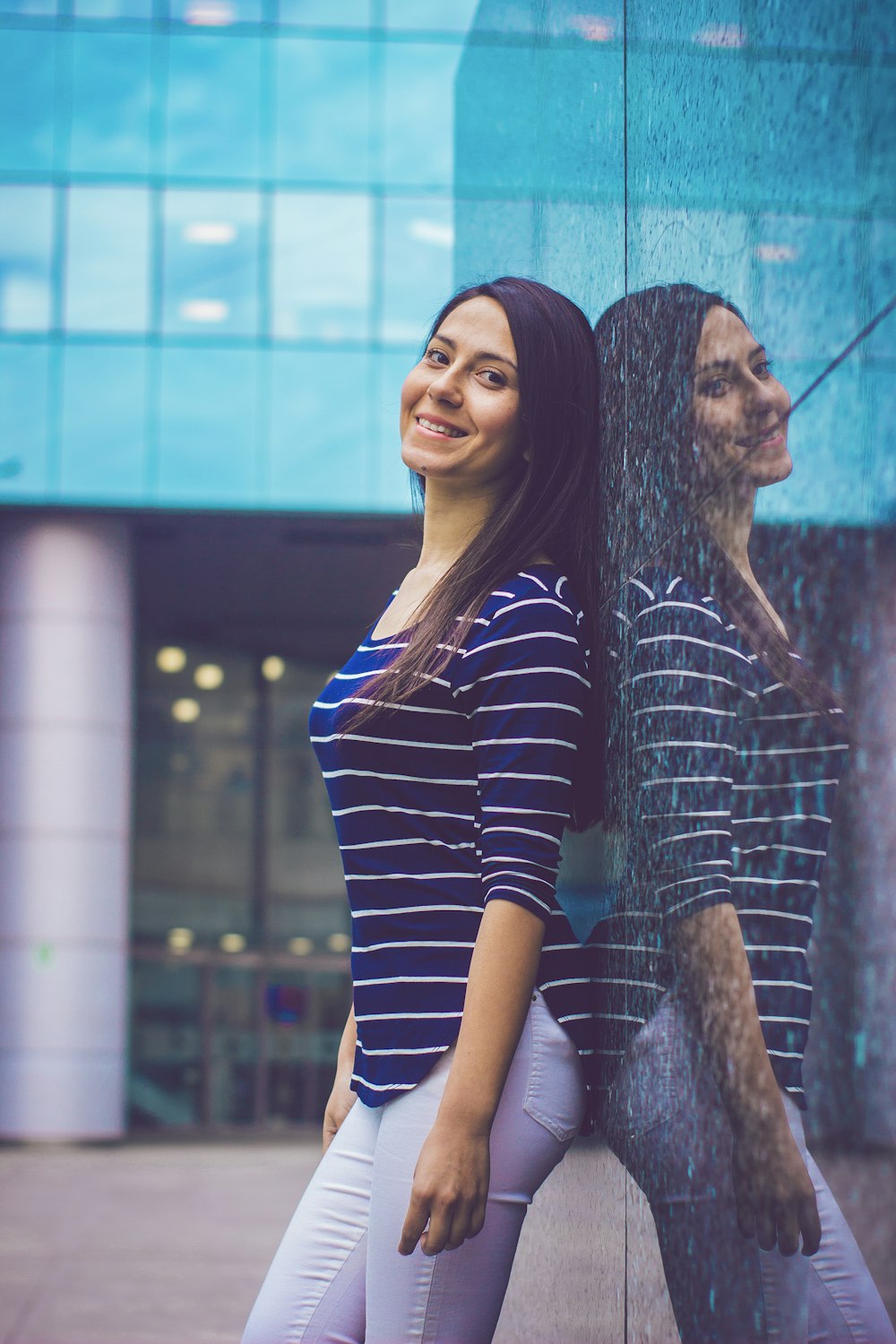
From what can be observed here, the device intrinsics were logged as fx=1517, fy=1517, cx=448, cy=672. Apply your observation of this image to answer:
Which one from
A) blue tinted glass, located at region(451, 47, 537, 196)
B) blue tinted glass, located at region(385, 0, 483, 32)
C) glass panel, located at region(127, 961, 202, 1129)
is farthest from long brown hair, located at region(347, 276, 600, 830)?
glass panel, located at region(127, 961, 202, 1129)

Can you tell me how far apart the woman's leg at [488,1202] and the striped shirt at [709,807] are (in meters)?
0.13

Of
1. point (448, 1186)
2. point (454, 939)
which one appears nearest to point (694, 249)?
point (454, 939)

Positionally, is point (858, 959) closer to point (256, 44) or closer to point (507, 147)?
point (507, 147)

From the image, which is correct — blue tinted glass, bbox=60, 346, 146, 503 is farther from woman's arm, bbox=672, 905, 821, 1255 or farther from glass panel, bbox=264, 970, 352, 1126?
woman's arm, bbox=672, 905, 821, 1255

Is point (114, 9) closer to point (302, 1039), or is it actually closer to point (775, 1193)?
point (302, 1039)

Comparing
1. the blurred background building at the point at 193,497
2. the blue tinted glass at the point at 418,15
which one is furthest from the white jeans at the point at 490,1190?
the blue tinted glass at the point at 418,15

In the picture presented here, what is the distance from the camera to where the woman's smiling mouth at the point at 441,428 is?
2.39 metres

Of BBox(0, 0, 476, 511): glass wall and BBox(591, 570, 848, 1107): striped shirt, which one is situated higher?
BBox(0, 0, 476, 511): glass wall

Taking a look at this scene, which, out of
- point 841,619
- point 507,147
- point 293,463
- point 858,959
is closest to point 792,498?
point 841,619

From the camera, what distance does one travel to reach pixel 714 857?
1.63 meters

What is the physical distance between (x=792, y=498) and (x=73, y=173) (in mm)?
14051

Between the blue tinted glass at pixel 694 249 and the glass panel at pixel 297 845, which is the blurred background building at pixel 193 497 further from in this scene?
the blue tinted glass at pixel 694 249

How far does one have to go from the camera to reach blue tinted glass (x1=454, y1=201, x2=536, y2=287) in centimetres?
356

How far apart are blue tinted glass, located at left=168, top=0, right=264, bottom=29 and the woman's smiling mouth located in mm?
13238
